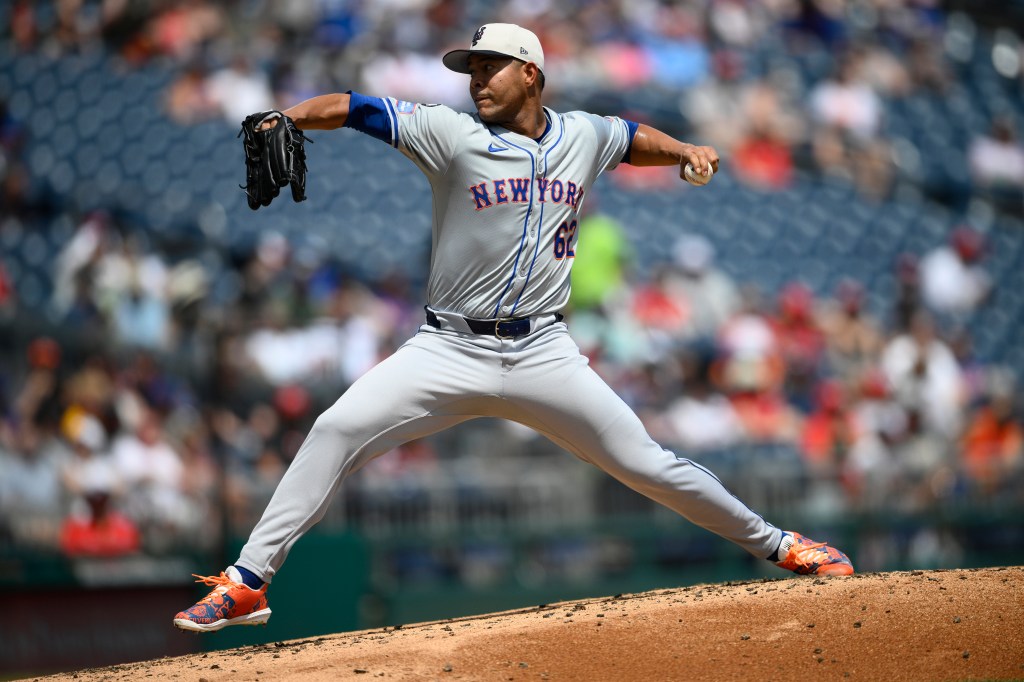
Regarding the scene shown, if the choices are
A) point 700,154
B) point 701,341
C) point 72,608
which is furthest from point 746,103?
point 700,154

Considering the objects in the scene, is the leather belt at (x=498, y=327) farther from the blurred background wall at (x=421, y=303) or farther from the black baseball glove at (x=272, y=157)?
the blurred background wall at (x=421, y=303)

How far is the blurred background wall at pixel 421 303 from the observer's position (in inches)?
312

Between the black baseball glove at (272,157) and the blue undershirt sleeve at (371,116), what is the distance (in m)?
0.17

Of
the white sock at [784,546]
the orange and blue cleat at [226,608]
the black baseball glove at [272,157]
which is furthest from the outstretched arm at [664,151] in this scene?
the orange and blue cleat at [226,608]

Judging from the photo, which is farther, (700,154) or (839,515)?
(839,515)

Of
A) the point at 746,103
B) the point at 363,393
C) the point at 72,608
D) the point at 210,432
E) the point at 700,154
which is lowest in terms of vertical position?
the point at 72,608

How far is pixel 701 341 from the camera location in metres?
10.8

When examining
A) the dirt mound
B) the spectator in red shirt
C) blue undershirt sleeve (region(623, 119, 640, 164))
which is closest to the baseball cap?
blue undershirt sleeve (region(623, 119, 640, 164))

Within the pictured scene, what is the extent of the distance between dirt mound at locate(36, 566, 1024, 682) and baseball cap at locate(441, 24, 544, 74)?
183cm

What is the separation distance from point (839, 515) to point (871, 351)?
2556 mm

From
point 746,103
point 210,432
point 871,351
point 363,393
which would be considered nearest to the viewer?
point 363,393

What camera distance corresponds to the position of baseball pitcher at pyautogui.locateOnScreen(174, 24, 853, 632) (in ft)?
13.0

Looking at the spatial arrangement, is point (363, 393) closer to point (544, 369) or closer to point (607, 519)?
point (544, 369)

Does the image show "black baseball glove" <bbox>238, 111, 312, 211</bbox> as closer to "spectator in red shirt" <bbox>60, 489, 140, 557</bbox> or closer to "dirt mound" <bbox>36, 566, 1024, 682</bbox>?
"dirt mound" <bbox>36, 566, 1024, 682</bbox>
